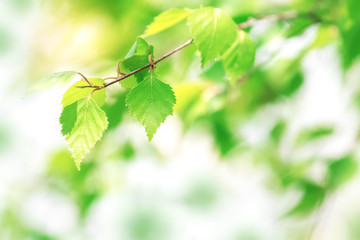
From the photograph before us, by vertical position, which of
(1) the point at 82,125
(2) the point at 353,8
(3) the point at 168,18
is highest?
(2) the point at 353,8

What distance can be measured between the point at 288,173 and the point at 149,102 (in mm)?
738

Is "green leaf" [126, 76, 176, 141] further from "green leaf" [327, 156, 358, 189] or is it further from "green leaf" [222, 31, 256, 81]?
"green leaf" [327, 156, 358, 189]

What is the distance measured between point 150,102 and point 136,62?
4cm

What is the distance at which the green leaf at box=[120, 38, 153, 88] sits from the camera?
32 cm

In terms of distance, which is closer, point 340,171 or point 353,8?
point 353,8

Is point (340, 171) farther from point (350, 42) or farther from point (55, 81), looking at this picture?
point (55, 81)

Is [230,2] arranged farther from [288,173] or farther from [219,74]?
[288,173]

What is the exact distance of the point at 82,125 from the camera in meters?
0.30

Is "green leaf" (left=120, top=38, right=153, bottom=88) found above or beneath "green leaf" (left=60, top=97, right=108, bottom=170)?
above

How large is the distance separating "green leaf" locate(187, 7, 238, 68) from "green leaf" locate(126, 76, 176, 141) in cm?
5

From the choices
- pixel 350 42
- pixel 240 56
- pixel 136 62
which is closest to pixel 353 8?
pixel 350 42

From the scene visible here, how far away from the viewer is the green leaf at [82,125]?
0.99ft

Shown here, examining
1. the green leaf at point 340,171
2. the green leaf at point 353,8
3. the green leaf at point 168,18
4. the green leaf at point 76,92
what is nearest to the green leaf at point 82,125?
the green leaf at point 76,92

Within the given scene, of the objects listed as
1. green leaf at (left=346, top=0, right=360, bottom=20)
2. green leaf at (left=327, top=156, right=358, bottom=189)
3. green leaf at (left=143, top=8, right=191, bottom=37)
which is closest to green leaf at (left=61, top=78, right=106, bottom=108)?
green leaf at (left=143, top=8, right=191, bottom=37)
